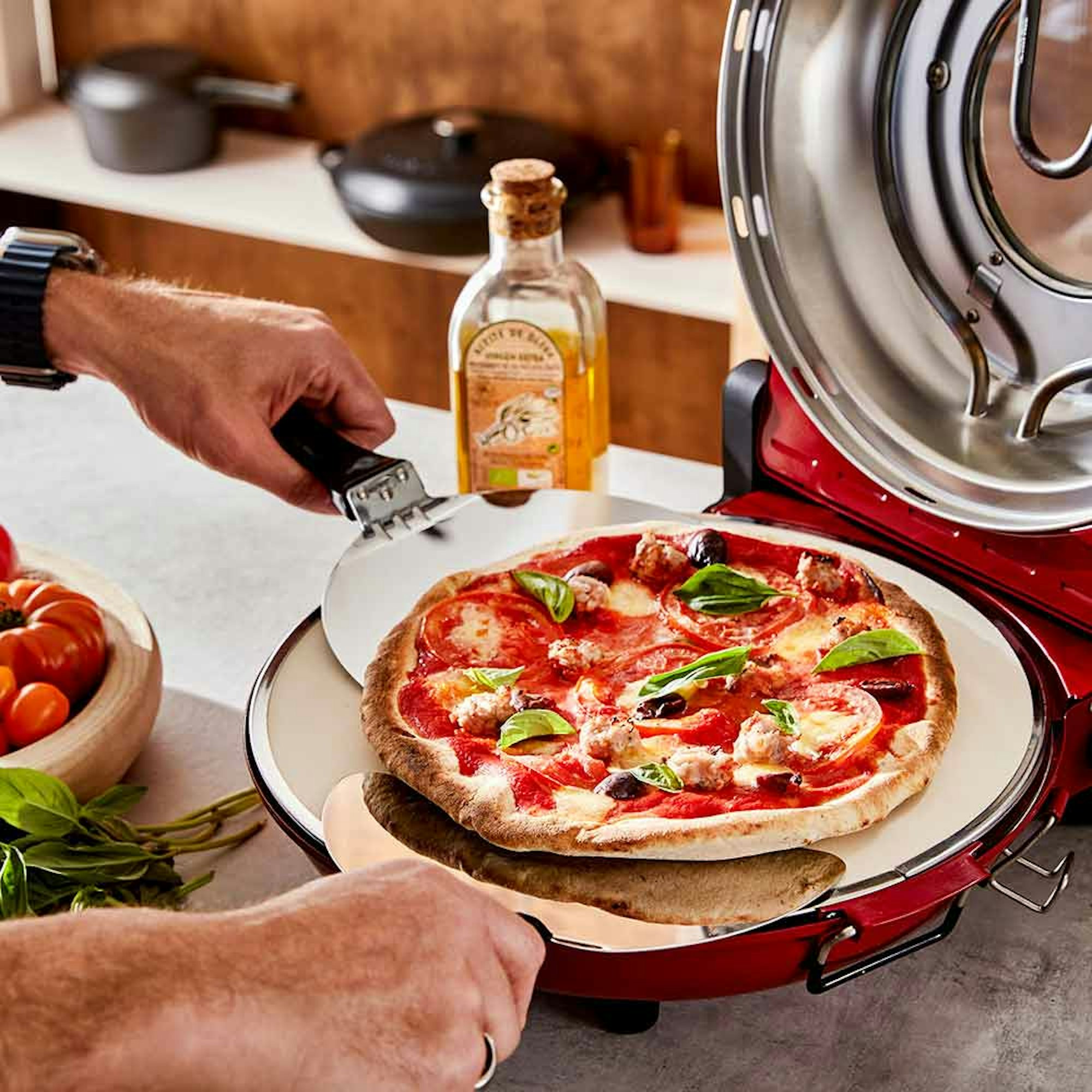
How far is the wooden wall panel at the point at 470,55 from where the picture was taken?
8.84 feet

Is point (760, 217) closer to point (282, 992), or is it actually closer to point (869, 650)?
point (869, 650)

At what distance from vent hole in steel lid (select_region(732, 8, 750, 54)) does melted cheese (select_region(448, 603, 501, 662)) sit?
0.39m

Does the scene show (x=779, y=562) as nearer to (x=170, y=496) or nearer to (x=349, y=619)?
(x=349, y=619)

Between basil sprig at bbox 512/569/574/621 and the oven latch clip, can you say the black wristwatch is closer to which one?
basil sprig at bbox 512/569/574/621

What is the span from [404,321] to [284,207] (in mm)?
321

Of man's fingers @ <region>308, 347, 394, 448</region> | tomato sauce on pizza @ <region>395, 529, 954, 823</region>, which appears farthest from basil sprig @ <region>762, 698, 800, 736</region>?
man's fingers @ <region>308, 347, 394, 448</region>

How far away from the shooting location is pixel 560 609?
3.45ft

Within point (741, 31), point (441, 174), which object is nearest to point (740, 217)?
point (741, 31)

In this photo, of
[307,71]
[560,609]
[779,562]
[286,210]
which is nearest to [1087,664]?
[779,562]

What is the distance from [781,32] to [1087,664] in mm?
440

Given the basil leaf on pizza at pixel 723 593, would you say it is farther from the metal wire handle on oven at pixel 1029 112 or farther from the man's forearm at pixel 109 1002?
the man's forearm at pixel 109 1002

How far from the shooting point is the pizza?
86 centimetres

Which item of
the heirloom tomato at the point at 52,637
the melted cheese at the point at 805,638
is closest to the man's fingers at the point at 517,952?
the melted cheese at the point at 805,638

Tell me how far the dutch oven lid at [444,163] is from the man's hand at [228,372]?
4.01ft
